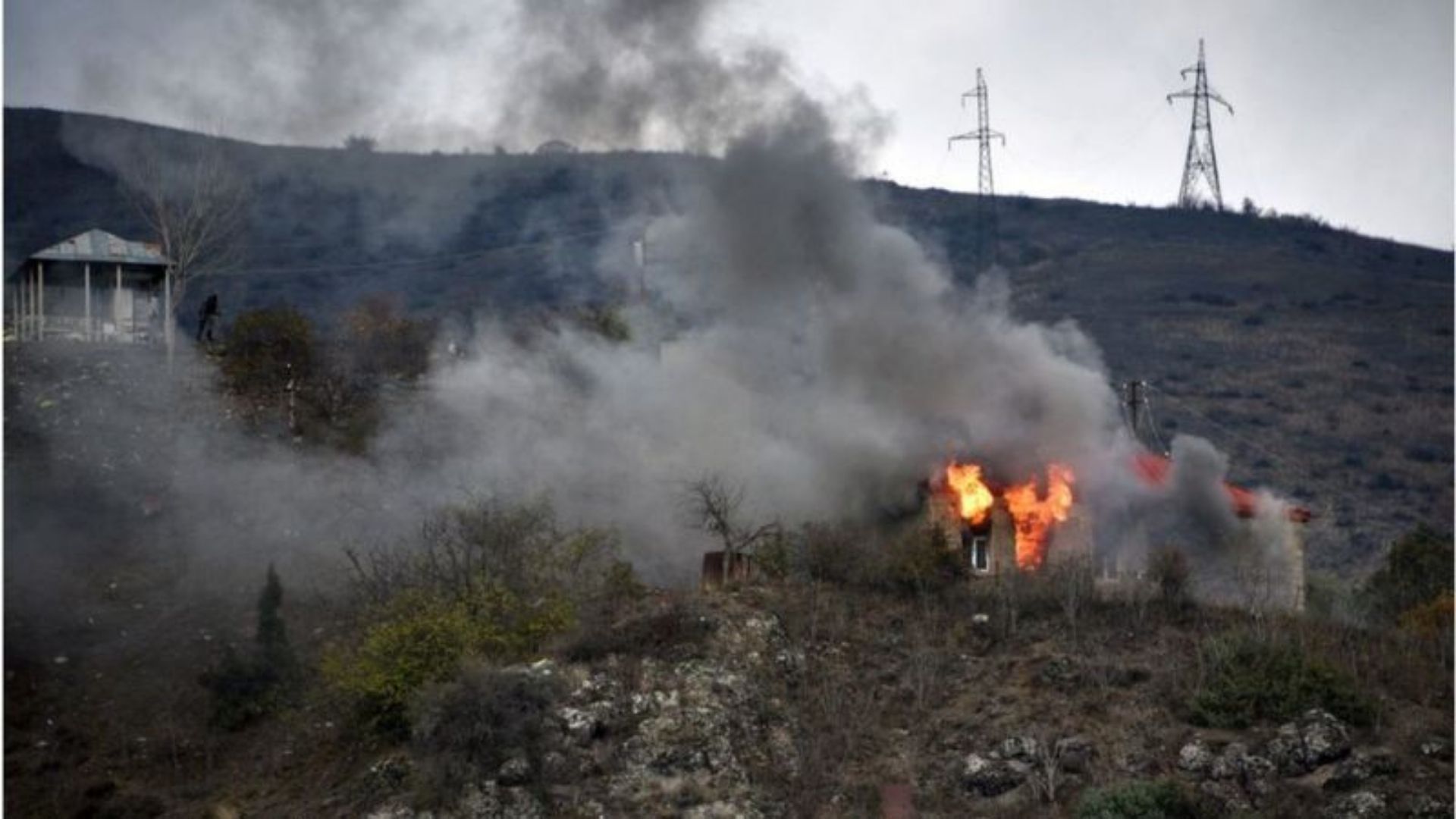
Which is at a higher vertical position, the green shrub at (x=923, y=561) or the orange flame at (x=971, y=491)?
the orange flame at (x=971, y=491)

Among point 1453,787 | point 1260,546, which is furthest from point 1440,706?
point 1260,546

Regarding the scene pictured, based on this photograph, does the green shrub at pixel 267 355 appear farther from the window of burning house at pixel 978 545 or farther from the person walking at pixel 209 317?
the window of burning house at pixel 978 545

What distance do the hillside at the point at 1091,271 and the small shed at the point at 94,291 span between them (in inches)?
701

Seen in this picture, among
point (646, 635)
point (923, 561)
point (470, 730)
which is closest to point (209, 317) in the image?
point (923, 561)

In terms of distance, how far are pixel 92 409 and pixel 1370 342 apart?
3035 inches

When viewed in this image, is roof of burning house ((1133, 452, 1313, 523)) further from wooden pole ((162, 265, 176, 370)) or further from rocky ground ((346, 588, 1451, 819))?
wooden pole ((162, 265, 176, 370))

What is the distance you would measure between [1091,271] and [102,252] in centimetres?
7372

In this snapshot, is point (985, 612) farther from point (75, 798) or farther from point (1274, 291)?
point (1274, 291)

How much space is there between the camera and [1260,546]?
45438mm

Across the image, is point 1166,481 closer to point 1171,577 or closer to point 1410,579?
point 1171,577

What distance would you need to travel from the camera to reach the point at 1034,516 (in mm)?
42625

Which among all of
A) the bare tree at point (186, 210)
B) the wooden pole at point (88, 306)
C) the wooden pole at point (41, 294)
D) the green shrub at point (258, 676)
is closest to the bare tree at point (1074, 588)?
the green shrub at point (258, 676)

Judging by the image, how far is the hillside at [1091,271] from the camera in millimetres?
83625

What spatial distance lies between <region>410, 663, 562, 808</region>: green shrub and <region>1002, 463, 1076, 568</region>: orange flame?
16275 millimetres
